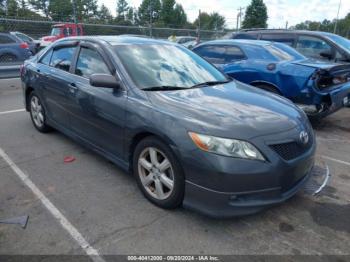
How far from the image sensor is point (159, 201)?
10.3 feet

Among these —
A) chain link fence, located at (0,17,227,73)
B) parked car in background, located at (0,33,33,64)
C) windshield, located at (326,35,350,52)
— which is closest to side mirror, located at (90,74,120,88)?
windshield, located at (326,35,350,52)

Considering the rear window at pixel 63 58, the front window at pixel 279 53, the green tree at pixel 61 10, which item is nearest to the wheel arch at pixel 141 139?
the rear window at pixel 63 58

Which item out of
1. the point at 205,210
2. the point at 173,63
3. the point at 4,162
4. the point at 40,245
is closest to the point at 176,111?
the point at 205,210

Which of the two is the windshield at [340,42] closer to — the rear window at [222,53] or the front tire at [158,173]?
the rear window at [222,53]

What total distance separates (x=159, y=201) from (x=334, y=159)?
2854 millimetres

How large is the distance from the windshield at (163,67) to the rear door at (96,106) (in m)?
0.22

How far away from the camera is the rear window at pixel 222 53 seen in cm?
668

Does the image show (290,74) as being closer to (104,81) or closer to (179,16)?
(104,81)

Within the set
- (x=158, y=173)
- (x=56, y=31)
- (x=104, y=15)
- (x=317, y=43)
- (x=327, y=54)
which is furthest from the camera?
(x=104, y=15)

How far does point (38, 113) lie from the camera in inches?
209

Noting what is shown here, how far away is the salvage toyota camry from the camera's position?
2654mm

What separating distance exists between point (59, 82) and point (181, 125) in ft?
7.80

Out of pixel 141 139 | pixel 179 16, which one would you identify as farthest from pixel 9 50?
pixel 179 16

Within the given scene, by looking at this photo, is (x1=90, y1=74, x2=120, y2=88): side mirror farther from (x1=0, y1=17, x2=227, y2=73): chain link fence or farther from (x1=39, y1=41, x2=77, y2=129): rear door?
(x1=0, y1=17, x2=227, y2=73): chain link fence
